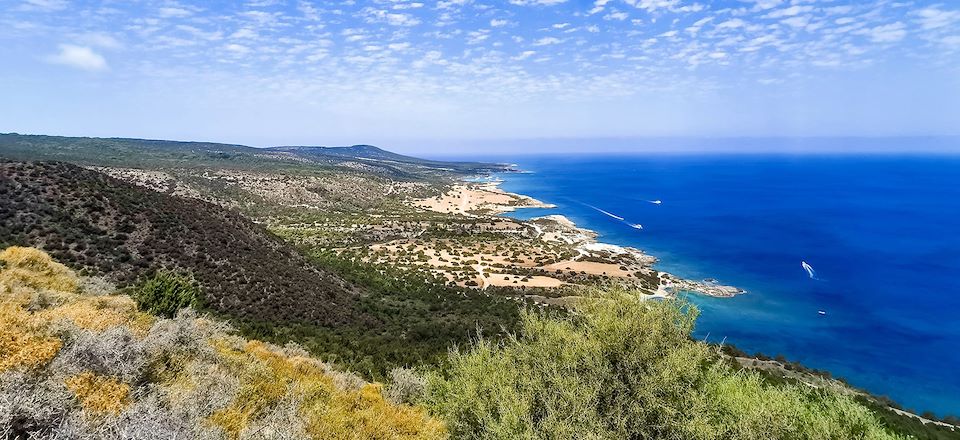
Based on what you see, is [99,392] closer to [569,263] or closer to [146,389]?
[146,389]

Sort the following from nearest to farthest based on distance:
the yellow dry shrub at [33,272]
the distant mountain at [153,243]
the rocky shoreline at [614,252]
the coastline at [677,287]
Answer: the yellow dry shrub at [33,272] → the distant mountain at [153,243] → the coastline at [677,287] → the rocky shoreline at [614,252]

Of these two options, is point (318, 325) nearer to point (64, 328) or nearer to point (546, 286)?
point (64, 328)

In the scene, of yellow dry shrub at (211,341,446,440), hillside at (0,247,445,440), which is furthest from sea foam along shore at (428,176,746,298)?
hillside at (0,247,445,440)

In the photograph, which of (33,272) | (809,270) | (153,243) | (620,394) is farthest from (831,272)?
(33,272)

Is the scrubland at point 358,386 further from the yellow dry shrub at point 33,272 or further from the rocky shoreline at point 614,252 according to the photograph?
the rocky shoreline at point 614,252

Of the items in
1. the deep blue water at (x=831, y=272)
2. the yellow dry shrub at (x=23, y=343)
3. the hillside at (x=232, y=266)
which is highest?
the yellow dry shrub at (x=23, y=343)

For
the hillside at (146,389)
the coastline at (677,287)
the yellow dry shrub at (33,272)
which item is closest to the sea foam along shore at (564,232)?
the coastline at (677,287)
